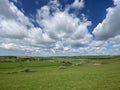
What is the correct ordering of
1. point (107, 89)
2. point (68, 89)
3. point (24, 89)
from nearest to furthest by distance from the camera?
point (107, 89)
point (68, 89)
point (24, 89)

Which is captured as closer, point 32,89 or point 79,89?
point 79,89

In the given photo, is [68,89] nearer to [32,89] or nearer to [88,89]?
[88,89]

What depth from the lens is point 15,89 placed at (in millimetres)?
24812

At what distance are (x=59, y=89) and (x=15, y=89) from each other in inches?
312

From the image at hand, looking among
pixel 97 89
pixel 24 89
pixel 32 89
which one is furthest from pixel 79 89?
pixel 24 89

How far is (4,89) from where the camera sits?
24.9 meters

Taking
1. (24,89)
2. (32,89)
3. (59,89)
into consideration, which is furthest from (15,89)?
(59,89)

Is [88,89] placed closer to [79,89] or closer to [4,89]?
[79,89]

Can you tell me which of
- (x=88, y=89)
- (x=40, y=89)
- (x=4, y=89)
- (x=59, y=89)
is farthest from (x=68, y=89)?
(x=4, y=89)

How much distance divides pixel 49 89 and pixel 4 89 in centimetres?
813

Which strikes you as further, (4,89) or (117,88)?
(4,89)

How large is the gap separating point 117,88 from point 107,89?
1.55 m

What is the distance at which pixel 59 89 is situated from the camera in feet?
75.6

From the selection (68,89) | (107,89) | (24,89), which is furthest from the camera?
(24,89)
